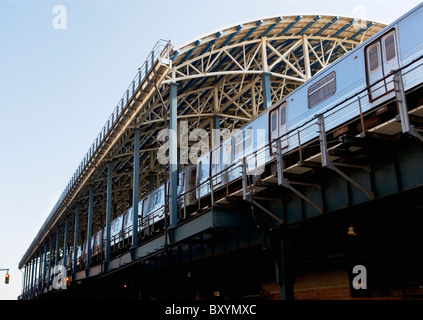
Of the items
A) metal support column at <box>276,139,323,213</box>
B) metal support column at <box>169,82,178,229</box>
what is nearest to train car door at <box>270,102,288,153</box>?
metal support column at <box>276,139,323,213</box>

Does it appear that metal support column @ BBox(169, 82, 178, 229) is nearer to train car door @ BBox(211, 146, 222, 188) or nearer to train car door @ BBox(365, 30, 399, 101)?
train car door @ BBox(211, 146, 222, 188)

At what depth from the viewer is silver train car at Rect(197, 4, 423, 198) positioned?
41.3ft

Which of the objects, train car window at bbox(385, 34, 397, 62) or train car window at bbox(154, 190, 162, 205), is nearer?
train car window at bbox(385, 34, 397, 62)

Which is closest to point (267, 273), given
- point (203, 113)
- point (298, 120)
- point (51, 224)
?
point (298, 120)

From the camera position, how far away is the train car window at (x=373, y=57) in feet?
45.3

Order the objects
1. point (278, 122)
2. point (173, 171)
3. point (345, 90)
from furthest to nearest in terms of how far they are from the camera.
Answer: point (173, 171)
point (278, 122)
point (345, 90)

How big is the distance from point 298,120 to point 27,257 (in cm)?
7560

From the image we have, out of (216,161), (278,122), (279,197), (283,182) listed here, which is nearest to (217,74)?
(216,161)

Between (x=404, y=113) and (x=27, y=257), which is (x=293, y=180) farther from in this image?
(x=27, y=257)

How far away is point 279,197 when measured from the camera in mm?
15359

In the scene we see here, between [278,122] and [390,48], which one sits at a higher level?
[390,48]

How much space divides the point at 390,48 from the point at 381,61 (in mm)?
438

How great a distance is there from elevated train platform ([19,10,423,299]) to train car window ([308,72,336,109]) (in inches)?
31.8

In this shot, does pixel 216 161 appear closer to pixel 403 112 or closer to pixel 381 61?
pixel 381 61
